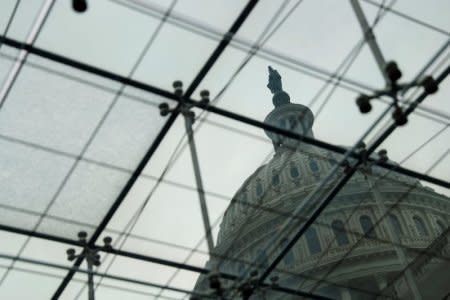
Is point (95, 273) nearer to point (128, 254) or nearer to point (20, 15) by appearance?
→ point (128, 254)

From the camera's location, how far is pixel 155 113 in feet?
64.8

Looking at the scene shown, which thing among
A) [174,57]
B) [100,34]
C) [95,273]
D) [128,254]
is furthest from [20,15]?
[128,254]

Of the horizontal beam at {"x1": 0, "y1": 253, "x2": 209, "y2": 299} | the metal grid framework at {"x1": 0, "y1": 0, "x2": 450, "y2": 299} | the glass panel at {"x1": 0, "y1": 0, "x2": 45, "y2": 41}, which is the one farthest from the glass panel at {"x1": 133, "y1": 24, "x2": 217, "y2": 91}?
the horizontal beam at {"x1": 0, "y1": 253, "x2": 209, "y2": 299}

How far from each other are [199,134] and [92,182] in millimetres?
3305

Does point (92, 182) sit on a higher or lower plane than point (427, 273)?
lower

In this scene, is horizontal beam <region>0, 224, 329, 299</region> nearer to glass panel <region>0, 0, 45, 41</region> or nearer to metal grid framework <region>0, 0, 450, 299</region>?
metal grid framework <region>0, 0, 450, 299</region>

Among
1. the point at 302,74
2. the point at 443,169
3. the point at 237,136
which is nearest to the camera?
the point at 302,74

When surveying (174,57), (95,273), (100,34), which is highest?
(100,34)

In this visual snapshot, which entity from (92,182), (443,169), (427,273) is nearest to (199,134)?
(92,182)

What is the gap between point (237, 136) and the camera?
2173 cm

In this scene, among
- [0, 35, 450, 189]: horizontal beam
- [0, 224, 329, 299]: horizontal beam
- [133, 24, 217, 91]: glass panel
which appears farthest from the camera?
[0, 224, 329, 299]: horizontal beam

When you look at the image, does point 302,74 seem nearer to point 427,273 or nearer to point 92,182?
point 92,182

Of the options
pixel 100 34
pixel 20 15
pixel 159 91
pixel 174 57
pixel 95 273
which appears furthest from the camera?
pixel 95 273

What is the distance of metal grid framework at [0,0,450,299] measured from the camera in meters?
18.3
